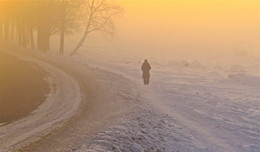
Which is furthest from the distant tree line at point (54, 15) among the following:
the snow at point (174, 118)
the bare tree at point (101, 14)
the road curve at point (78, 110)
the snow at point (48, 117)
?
the snow at point (48, 117)

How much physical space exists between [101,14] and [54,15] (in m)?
6.35

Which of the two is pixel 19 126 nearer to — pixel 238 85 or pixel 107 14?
pixel 238 85

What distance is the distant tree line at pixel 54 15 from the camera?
53.1m

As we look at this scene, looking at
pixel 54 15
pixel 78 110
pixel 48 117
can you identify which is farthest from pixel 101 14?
pixel 48 117

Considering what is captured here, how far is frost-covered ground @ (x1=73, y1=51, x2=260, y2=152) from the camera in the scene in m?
18.1

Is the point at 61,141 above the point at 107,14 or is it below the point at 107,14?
below

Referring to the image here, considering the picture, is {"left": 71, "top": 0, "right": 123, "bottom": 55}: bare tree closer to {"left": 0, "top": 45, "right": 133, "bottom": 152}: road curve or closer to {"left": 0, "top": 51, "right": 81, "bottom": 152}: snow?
{"left": 0, "top": 45, "right": 133, "bottom": 152}: road curve

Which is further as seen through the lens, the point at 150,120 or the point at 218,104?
the point at 218,104

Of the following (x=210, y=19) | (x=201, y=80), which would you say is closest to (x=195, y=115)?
(x=201, y=80)

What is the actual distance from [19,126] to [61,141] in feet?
8.67

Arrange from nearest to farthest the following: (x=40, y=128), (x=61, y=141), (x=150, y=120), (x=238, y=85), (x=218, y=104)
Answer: (x=61, y=141) → (x=40, y=128) → (x=150, y=120) → (x=218, y=104) → (x=238, y=85)

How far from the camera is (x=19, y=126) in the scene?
59.1 ft

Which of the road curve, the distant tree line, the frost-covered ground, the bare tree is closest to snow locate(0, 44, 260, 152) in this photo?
the frost-covered ground

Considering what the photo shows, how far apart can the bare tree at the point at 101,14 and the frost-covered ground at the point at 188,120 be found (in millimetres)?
20546
